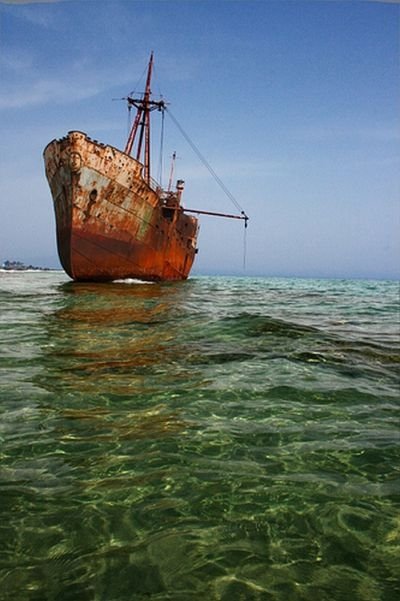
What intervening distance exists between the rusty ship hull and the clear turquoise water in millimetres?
14212

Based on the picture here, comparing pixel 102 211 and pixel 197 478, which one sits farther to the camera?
pixel 102 211

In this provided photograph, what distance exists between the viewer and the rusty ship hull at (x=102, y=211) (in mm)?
18547

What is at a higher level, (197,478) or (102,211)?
(102,211)

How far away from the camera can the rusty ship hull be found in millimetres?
18547

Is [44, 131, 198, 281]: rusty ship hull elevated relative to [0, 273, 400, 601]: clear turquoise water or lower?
elevated

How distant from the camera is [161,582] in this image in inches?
75.8

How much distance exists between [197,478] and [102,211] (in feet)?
60.4

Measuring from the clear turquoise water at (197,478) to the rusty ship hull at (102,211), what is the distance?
46.6 ft

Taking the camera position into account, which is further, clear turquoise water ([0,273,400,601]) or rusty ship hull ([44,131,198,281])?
rusty ship hull ([44,131,198,281])

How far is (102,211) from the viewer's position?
19625 mm

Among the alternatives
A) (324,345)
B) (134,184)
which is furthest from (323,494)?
(134,184)

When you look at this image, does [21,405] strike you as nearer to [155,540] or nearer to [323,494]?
[155,540]

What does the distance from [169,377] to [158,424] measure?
156cm

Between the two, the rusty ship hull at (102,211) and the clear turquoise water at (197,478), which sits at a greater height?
the rusty ship hull at (102,211)
